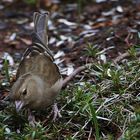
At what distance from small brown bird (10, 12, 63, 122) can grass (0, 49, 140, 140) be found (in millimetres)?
192

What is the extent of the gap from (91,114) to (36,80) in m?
0.59

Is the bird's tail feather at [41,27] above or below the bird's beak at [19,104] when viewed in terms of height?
above

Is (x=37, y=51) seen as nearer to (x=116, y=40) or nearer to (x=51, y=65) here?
(x=51, y=65)

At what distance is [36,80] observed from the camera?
4.89m

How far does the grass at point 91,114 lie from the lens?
Answer: 4633 mm

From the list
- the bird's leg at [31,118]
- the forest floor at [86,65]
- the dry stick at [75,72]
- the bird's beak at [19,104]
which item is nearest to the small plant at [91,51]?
the forest floor at [86,65]

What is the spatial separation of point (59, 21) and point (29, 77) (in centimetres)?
282

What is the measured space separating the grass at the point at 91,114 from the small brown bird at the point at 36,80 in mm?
192

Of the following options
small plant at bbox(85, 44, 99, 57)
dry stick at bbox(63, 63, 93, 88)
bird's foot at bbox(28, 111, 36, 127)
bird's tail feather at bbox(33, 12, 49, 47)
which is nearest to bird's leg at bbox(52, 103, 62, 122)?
bird's foot at bbox(28, 111, 36, 127)

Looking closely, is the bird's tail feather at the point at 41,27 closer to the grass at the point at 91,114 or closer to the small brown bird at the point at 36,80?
the small brown bird at the point at 36,80

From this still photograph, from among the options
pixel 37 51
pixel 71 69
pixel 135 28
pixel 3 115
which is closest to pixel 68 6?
pixel 135 28

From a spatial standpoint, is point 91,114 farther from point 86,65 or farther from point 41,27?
point 41,27

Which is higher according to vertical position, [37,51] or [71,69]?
[37,51]

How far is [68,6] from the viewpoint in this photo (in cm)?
802
